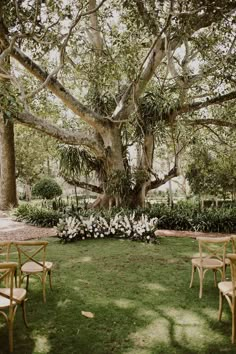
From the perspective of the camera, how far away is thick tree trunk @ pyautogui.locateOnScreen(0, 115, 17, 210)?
1662 centimetres

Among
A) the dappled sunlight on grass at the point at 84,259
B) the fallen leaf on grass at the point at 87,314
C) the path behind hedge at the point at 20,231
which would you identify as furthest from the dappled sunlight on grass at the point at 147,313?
the path behind hedge at the point at 20,231

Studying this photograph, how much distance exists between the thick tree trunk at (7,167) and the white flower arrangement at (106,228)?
7.34m

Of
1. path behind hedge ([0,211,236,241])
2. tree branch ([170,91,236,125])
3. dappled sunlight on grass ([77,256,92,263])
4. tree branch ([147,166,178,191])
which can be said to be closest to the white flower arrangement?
path behind hedge ([0,211,236,241])

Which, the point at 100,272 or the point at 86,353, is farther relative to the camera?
the point at 100,272

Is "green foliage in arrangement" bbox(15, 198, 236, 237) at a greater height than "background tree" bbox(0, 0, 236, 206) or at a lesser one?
lesser

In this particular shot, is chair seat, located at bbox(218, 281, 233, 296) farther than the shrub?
No

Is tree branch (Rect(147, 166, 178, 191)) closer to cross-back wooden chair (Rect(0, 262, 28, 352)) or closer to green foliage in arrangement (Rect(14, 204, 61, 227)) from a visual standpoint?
green foliage in arrangement (Rect(14, 204, 61, 227))

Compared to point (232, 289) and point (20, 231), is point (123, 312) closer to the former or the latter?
point (232, 289)

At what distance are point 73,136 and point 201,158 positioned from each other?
862 centimetres

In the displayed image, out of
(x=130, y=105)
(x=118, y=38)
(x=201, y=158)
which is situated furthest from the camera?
(x=201, y=158)

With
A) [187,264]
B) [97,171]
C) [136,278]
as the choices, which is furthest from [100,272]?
[97,171]

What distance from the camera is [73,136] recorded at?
1241cm

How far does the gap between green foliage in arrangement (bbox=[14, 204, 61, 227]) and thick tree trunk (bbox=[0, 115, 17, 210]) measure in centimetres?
230

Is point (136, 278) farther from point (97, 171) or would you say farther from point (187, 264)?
point (97, 171)
